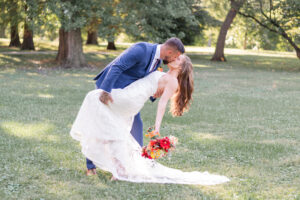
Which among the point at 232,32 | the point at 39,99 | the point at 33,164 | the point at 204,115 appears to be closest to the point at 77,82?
the point at 39,99

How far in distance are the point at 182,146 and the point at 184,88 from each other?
8.11 ft

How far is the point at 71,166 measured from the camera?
6336mm

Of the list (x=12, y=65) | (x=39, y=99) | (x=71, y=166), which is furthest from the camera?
(x=12, y=65)

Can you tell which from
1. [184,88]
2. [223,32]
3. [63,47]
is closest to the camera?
[184,88]

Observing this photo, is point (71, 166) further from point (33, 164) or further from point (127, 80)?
point (127, 80)

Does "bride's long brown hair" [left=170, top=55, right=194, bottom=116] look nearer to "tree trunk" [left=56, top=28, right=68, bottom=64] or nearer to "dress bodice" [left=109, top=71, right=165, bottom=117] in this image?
"dress bodice" [left=109, top=71, right=165, bottom=117]

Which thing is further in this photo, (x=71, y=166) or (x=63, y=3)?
(x=63, y=3)

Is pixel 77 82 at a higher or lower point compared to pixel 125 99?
lower

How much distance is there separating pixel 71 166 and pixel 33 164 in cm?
64

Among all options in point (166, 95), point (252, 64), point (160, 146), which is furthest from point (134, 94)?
point (252, 64)

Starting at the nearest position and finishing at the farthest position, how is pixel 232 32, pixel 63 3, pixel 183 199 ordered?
pixel 183 199
pixel 63 3
pixel 232 32

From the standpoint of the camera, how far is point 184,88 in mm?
5621

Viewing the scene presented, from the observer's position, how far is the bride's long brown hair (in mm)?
5527

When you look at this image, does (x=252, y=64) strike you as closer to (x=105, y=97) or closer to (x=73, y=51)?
(x=73, y=51)
